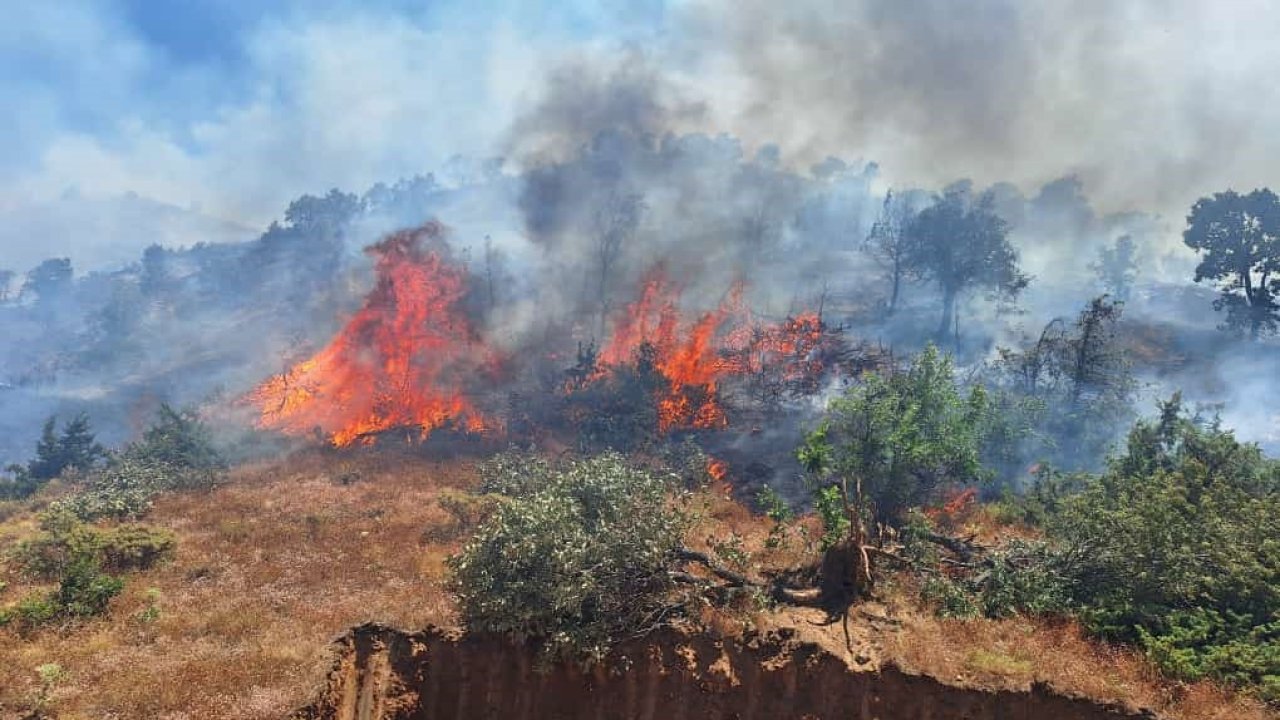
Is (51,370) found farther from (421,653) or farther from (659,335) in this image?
(421,653)

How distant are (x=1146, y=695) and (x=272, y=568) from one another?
2097 cm

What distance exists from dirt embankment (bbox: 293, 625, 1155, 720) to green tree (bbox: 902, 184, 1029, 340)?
41016 mm

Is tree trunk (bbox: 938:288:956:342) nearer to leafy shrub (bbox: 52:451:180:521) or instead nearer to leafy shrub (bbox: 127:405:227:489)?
leafy shrub (bbox: 127:405:227:489)

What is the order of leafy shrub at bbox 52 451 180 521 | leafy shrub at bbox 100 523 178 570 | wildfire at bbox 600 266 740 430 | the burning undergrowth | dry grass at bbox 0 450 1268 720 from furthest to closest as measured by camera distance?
1. the burning undergrowth
2. wildfire at bbox 600 266 740 430
3. leafy shrub at bbox 52 451 180 521
4. leafy shrub at bbox 100 523 178 570
5. dry grass at bbox 0 450 1268 720

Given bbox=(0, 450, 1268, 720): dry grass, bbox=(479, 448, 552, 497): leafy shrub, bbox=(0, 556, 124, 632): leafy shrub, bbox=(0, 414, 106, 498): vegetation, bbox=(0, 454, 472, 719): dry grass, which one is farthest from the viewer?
bbox=(0, 414, 106, 498): vegetation

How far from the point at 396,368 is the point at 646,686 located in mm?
31535

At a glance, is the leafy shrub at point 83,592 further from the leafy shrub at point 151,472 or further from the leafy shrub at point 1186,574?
the leafy shrub at point 1186,574

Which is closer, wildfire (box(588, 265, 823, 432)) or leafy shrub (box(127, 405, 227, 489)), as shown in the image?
leafy shrub (box(127, 405, 227, 489))

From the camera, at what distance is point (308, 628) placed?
14.7 m

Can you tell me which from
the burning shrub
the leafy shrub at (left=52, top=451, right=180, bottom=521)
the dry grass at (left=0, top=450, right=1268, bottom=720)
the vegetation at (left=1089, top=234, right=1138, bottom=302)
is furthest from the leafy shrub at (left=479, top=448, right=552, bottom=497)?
the vegetation at (left=1089, top=234, right=1138, bottom=302)

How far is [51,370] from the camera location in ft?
208

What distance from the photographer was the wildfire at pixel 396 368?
1453 inches

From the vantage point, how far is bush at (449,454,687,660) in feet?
39.7

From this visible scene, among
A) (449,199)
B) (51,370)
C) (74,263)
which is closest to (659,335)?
(51,370)
